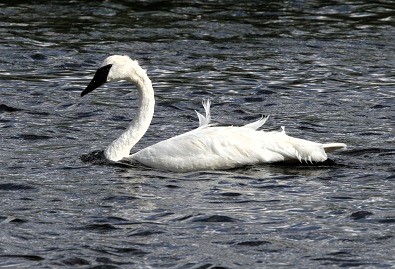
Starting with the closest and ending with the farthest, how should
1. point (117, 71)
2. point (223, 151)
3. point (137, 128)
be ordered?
point (223, 151), point (117, 71), point (137, 128)

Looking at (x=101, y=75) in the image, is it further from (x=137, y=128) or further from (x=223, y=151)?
(x=223, y=151)

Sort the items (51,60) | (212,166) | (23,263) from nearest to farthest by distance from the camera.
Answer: (23,263), (212,166), (51,60)

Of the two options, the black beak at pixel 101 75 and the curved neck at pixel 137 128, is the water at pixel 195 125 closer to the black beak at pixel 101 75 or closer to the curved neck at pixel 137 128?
the curved neck at pixel 137 128

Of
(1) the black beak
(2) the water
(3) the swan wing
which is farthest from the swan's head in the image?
(3) the swan wing

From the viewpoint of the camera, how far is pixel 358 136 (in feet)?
44.0

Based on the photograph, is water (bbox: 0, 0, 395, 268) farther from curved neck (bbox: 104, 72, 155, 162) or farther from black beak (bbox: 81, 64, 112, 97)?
black beak (bbox: 81, 64, 112, 97)

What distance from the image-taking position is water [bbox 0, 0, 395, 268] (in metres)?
9.20

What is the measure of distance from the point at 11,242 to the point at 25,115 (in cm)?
546

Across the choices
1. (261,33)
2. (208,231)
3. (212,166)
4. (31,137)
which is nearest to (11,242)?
(208,231)

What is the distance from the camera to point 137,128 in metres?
12.7

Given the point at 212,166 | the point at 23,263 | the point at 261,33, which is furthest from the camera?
the point at 261,33

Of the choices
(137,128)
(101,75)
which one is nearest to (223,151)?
(137,128)

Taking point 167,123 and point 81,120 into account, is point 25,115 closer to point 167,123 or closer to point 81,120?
point 81,120

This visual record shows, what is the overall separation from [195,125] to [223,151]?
8.69ft
